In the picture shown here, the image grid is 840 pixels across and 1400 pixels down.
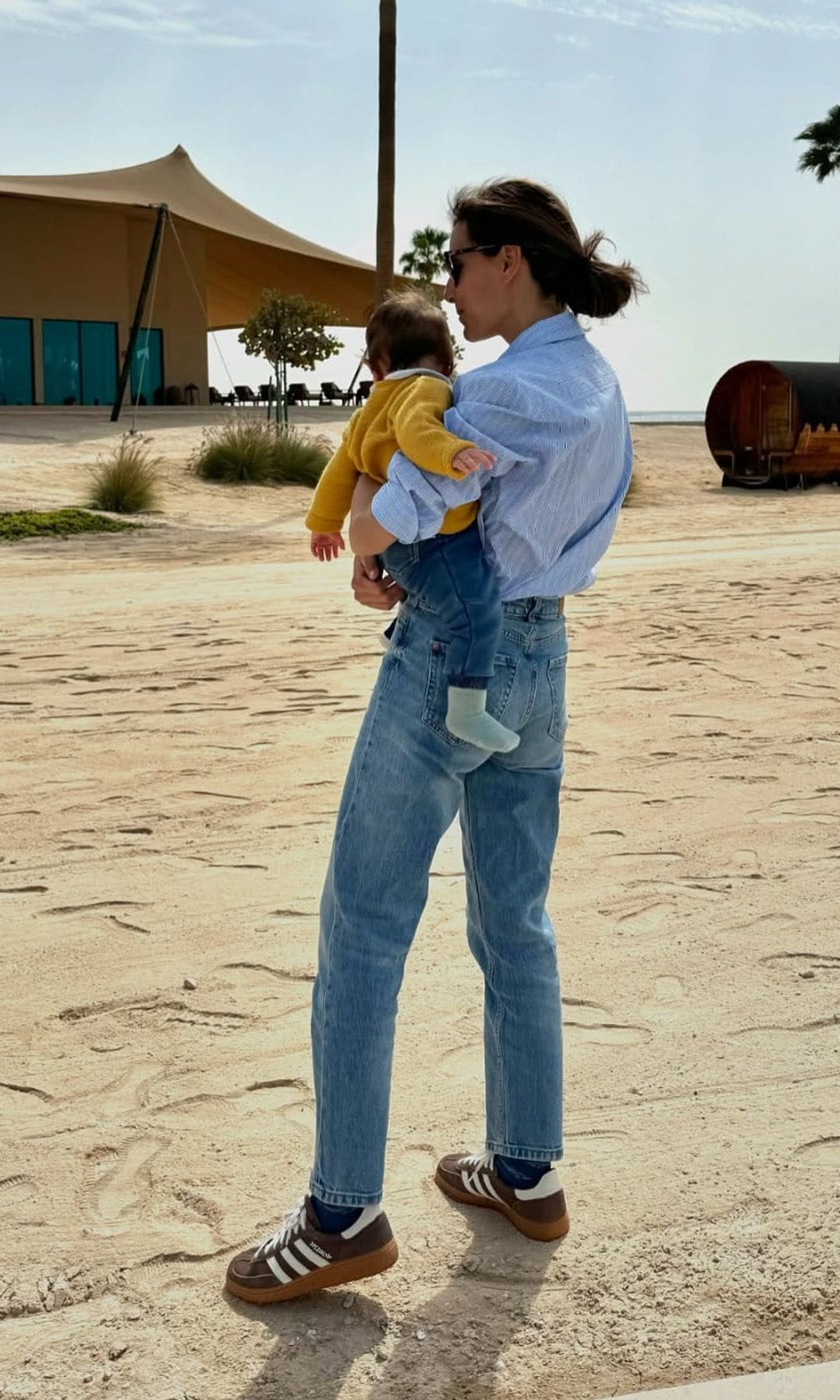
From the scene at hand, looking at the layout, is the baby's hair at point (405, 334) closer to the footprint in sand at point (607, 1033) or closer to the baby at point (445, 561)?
the baby at point (445, 561)

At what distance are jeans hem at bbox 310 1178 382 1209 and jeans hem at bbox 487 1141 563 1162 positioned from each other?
337 mm

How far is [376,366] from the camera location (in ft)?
8.32

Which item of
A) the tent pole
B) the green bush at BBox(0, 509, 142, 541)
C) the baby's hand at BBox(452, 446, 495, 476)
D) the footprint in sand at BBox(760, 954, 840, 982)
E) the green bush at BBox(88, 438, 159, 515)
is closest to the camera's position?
the baby's hand at BBox(452, 446, 495, 476)

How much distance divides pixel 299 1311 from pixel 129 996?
1.37 meters

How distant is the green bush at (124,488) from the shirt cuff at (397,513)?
43.3 feet

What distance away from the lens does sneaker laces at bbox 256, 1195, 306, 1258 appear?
2.52 m

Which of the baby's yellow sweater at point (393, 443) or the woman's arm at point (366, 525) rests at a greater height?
the baby's yellow sweater at point (393, 443)

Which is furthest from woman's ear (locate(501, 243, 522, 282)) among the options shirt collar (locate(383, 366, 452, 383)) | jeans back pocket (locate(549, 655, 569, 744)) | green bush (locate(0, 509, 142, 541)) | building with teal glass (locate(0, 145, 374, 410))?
building with teal glass (locate(0, 145, 374, 410))

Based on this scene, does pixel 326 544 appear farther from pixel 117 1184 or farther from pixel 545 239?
Answer: pixel 117 1184

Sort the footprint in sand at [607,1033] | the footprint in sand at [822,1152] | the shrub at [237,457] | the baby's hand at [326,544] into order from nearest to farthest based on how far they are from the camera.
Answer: the baby's hand at [326,544]
the footprint in sand at [822,1152]
the footprint in sand at [607,1033]
the shrub at [237,457]

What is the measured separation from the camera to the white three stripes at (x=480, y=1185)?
280 cm

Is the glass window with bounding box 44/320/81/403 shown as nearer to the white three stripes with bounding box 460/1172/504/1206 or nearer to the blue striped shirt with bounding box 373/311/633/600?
the white three stripes with bounding box 460/1172/504/1206

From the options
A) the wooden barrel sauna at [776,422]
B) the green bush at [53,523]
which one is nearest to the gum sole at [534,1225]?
the green bush at [53,523]

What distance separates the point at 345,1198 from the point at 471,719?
84cm
